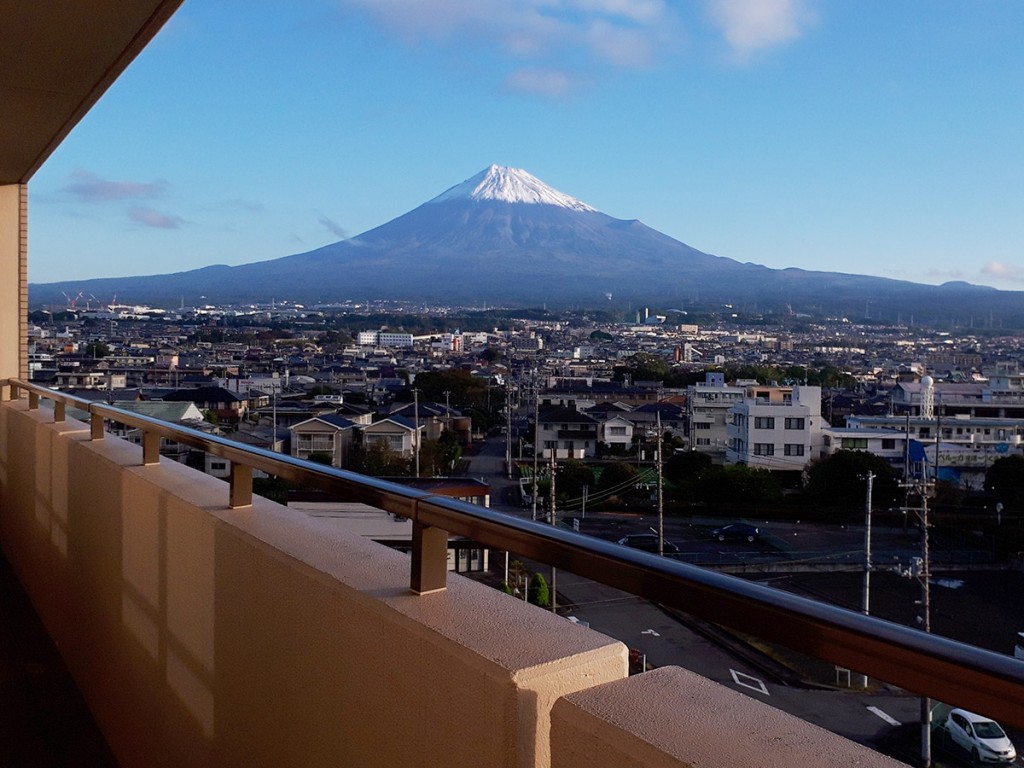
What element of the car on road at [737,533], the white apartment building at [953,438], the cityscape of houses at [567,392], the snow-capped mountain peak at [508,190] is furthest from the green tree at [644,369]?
the snow-capped mountain peak at [508,190]

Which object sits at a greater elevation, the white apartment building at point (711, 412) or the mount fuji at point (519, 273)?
the mount fuji at point (519, 273)

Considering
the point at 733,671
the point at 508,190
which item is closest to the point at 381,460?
the point at 733,671

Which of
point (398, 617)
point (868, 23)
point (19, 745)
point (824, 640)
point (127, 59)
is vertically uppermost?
point (868, 23)

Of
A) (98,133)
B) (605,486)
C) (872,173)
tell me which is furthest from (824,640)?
(872,173)

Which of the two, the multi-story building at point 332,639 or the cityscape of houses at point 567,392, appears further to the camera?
the cityscape of houses at point 567,392

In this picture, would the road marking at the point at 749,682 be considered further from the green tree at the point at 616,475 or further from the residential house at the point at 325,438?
the green tree at the point at 616,475

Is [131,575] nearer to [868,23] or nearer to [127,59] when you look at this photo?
[127,59]
